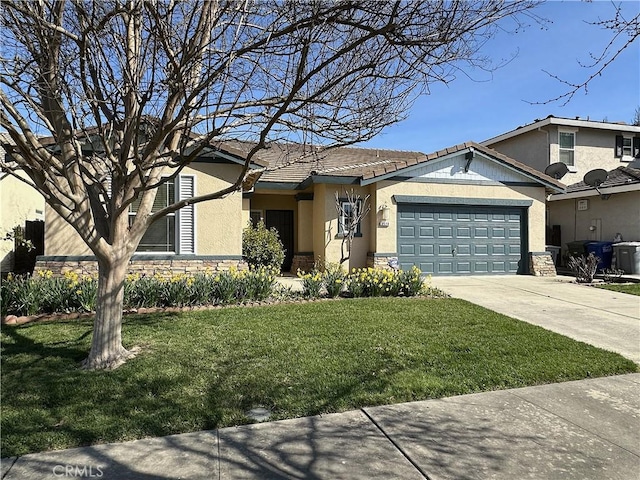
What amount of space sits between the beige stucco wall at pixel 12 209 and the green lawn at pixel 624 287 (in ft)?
51.9

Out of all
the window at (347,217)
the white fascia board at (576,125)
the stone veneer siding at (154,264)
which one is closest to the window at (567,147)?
the white fascia board at (576,125)

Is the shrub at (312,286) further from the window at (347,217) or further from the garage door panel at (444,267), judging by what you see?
the garage door panel at (444,267)

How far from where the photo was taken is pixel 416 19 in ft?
12.8

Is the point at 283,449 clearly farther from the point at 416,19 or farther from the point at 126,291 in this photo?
the point at 126,291

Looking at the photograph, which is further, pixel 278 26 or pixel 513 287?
pixel 513 287

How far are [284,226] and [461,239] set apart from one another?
648cm

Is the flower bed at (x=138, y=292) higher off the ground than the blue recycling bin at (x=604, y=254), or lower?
lower

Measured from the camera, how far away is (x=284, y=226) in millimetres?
16172

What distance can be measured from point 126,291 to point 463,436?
6.32 metres

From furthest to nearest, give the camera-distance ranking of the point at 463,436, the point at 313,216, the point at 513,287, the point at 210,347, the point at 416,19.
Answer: the point at 313,216, the point at 513,287, the point at 210,347, the point at 416,19, the point at 463,436

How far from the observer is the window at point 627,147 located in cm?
1908

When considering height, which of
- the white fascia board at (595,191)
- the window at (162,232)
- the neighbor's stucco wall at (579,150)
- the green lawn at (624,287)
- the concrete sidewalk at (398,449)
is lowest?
the concrete sidewalk at (398,449)

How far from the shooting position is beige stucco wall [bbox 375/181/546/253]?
13477mm

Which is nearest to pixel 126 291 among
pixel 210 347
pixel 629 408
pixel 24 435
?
pixel 210 347
